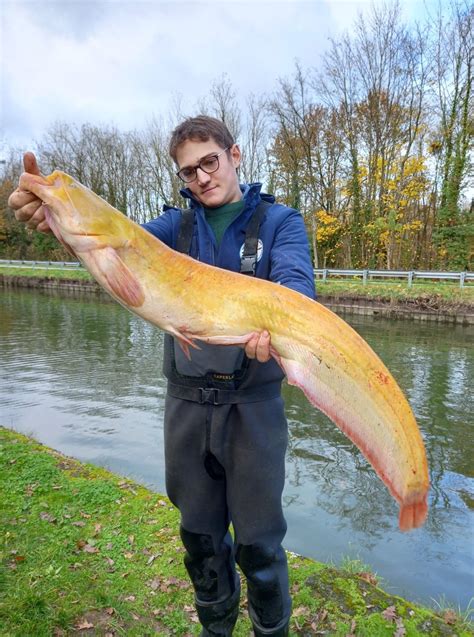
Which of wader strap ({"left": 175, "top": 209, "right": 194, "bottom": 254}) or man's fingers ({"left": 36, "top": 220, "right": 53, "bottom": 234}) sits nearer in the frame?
man's fingers ({"left": 36, "top": 220, "right": 53, "bottom": 234})

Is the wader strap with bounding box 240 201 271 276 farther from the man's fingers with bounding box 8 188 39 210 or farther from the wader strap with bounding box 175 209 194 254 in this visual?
the man's fingers with bounding box 8 188 39 210

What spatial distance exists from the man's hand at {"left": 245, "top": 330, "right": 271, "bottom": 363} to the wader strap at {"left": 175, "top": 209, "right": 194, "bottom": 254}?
75cm

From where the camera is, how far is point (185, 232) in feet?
8.14

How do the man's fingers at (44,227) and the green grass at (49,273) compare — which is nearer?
the man's fingers at (44,227)

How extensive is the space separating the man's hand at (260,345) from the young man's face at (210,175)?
839 millimetres

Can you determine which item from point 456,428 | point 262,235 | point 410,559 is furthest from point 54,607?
point 456,428

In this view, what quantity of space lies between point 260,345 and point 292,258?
0.48 metres

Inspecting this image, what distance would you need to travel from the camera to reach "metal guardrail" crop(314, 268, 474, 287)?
67.3ft

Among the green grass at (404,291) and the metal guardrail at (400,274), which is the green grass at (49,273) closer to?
the metal guardrail at (400,274)

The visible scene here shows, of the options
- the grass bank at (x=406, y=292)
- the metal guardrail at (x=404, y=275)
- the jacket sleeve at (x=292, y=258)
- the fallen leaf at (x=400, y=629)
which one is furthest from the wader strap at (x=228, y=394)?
the metal guardrail at (x=404, y=275)

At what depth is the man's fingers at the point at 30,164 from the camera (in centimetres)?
193

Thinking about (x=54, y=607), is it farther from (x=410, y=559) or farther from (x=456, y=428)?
(x=456, y=428)

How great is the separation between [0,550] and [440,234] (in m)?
26.2

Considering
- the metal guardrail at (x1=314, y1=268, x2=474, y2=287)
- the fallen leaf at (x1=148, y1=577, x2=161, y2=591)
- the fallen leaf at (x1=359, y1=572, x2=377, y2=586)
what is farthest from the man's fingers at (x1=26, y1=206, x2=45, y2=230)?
the metal guardrail at (x1=314, y1=268, x2=474, y2=287)
